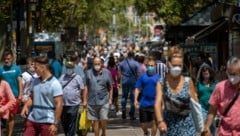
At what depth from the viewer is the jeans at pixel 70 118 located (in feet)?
42.3

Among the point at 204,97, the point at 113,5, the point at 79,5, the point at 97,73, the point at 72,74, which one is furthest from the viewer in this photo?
the point at 113,5

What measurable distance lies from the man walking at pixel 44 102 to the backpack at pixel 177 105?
170 cm

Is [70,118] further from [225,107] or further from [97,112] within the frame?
[225,107]

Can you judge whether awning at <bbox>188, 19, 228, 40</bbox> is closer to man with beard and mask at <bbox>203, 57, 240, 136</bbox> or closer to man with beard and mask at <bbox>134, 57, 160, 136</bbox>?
man with beard and mask at <bbox>134, 57, 160, 136</bbox>

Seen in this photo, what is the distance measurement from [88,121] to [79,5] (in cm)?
3532

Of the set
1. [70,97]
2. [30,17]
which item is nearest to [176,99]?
[70,97]

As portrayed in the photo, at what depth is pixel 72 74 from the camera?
42.9 feet

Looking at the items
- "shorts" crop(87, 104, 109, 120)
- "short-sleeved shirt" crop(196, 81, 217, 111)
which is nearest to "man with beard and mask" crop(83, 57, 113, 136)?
"shorts" crop(87, 104, 109, 120)

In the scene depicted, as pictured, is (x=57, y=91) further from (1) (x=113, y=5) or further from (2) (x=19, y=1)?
(1) (x=113, y=5)

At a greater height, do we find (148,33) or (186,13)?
(186,13)

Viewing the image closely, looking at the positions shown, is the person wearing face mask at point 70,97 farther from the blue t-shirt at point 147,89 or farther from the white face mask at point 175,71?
the white face mask at point 175,71

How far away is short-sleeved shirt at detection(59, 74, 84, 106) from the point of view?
506 inches

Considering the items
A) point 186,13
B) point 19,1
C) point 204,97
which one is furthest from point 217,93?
point 186,13

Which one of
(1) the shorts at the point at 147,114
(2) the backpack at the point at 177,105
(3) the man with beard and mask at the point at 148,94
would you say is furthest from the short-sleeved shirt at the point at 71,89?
(2) the backpack at the point at 177,105
